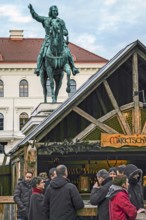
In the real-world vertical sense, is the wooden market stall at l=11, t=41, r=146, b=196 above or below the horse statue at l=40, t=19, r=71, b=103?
below

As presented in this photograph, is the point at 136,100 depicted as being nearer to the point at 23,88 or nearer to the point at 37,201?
the point at 37,201

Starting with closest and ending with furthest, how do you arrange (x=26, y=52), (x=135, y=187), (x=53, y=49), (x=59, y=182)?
(x=59, y=182) < (x=135, y=187) < (x=53, y=49) < (x=26, y=52)

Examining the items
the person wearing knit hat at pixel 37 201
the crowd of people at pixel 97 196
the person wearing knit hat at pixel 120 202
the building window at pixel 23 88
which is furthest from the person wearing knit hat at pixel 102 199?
the building window at pixel 23 88

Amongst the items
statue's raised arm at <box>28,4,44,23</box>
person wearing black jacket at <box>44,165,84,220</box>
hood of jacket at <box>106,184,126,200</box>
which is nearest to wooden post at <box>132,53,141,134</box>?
statue's raised arm at <box>28,4,44,23</box>

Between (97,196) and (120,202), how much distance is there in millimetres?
787

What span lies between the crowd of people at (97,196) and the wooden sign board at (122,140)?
22.6 ft

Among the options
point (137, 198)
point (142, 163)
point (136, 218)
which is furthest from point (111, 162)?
point (136, 218)

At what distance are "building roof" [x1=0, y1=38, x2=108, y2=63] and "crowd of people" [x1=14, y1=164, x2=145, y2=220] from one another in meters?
56.1

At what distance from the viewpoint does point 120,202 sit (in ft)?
27.1

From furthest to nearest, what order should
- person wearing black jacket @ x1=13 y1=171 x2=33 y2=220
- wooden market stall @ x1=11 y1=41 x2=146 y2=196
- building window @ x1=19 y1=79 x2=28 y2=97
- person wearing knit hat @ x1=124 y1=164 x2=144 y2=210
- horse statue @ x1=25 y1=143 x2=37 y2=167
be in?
1. building window @ x1=19 y1=79 x2=28 y2=97
2. wooden market stall @ x1=11 y1=41 x2=146 y2=196
3. horse statue @ x1=25 y1=143 x2=37 y2=167
4. person wearing black jacket @ x1=13 y1=171 x2=33 y2=220
5. person wearing knit hat @ x1=124 y1=164 x2=144 y2=210

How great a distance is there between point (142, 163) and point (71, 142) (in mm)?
3503

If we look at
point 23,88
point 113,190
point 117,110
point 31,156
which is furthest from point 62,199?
point 23,88

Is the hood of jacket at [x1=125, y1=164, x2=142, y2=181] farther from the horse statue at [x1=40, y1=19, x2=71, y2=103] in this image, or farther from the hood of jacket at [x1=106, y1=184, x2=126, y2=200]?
the horse statue at [x1=40, y1=19, x2=71, y2=103]

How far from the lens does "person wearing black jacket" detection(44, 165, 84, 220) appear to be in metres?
9.26
